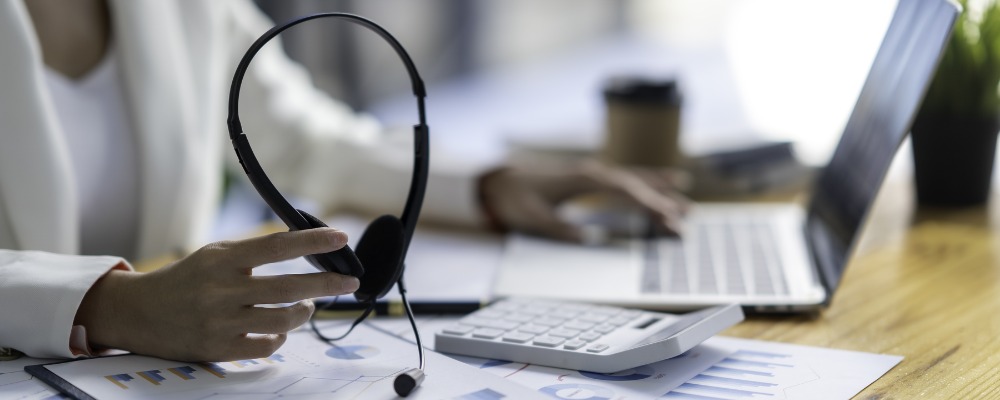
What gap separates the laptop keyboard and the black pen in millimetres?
164

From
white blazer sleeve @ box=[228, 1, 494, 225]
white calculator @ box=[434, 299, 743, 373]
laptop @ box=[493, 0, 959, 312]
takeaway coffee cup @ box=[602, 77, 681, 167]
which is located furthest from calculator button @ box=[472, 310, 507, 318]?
takeaway coffee cup @ box=[602, 77, 681, 167]

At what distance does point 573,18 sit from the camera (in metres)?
5.71

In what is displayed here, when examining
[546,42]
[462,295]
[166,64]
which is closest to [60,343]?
[462,295]

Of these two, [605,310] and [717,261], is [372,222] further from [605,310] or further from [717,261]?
[717,261]

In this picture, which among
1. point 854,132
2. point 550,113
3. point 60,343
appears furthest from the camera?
point 550,113

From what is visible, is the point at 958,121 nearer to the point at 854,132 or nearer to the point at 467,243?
the point at 854,132

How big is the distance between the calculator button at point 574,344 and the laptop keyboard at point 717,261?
0.66 feet

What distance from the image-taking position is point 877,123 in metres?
0.81

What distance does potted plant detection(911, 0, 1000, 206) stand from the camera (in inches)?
41.5

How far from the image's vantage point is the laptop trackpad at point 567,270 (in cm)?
81

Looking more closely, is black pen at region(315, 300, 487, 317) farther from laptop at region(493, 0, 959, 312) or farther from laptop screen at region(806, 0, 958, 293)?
laptop screen at region(806, 0, 958, 293)

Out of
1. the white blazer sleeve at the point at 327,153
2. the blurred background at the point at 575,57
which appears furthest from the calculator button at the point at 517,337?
the blurred background at the point at 575,57

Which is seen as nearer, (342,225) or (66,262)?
(66,262)

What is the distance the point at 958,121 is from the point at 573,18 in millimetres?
4714
